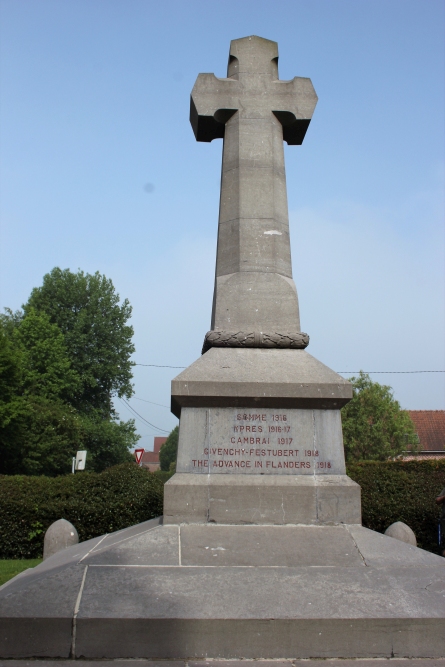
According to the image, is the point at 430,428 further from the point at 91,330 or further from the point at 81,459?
the point at 81,459

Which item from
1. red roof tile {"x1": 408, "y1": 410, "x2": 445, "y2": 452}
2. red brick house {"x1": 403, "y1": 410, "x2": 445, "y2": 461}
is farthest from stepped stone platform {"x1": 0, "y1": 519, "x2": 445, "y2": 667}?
red roof tile {"x1": 408, "y1": 410, "x2": 445, "y2": 452}

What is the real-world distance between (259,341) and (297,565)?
2.38 m

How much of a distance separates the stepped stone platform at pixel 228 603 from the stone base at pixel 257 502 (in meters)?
0.33

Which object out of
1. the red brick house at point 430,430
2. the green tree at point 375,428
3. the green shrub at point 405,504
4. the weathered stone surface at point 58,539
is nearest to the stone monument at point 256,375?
the weathered stone surface at point 58,539

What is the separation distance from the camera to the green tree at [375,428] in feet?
132

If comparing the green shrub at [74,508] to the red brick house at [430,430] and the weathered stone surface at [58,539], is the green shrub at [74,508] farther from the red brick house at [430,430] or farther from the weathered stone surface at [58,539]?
the red brick house at [430,430]

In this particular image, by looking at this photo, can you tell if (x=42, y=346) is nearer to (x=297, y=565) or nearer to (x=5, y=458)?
(x=5, y=458)

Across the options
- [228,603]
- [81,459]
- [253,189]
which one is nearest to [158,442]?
[81,459]

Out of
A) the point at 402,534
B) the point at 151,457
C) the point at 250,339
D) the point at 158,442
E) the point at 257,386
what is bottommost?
the point at 402,534

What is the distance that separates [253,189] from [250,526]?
3.92m

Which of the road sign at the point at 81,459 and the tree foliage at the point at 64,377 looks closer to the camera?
the road sign at the point at 81,459

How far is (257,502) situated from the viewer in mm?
5551

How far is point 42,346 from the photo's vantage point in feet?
114

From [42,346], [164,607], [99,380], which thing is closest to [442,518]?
[164,607]
